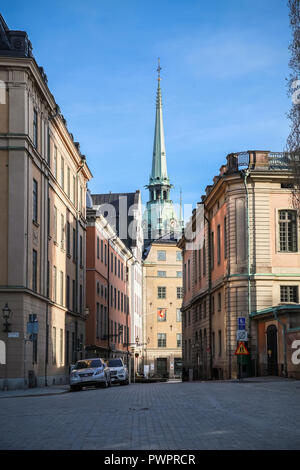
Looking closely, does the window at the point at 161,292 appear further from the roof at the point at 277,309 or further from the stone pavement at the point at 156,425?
the stone pavement at the point at 156,425

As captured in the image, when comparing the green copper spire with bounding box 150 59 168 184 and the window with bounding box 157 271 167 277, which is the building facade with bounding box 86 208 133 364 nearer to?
the window with bounding box 157 271 167 277

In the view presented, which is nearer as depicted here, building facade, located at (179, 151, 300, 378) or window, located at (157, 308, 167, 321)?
building facade, located at (179, 151, 300, 378)

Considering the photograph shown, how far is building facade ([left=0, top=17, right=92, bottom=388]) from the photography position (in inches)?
1319

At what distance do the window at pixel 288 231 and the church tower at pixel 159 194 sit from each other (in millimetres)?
97436

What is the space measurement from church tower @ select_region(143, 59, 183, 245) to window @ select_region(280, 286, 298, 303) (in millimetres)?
97880

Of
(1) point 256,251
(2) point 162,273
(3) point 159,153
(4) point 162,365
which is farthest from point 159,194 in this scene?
(1) point 256,251

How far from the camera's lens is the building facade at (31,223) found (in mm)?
33500

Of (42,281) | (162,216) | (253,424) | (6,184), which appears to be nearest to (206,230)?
(42,281)

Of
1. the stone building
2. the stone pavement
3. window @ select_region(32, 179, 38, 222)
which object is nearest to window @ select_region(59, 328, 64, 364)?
window @ select_region(32, 179, 38, 222)

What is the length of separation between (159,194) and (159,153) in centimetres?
827

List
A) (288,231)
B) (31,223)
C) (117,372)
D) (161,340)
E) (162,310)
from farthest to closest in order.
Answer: (162,310) < (161,340) < (288,231) < (117,372) < (31,223)

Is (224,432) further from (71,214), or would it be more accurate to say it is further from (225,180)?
(71,214)

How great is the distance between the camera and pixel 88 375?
112 feet

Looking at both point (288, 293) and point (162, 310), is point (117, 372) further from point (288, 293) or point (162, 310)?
point (162, 310)
